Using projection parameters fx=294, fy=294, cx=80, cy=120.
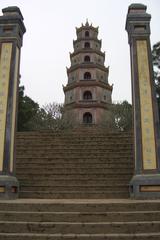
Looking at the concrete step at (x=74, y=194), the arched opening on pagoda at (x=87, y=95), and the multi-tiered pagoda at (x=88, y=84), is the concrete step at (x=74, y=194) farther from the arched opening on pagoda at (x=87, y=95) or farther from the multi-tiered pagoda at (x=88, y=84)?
the arched opening on pagoda at (x=87, y=95)

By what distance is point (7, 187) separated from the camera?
7.00 m

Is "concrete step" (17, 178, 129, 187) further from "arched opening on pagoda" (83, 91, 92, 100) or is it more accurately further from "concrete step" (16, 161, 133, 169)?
"arched opening on pagoda" (83, 91, 92, 100)

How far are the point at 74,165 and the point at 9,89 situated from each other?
3092 mm

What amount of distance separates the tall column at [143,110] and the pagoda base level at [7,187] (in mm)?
2892

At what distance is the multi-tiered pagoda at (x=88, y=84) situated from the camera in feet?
88.4

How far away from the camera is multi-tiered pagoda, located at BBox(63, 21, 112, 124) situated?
26.9m

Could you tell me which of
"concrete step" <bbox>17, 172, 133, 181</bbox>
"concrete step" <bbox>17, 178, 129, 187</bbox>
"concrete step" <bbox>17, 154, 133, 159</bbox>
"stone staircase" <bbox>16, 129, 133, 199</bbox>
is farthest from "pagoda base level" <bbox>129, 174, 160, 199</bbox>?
"concrete step" <bbox>17, 154, 133, 159</bbox>

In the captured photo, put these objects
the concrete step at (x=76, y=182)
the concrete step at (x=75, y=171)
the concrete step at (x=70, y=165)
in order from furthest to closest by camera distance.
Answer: the concrete step at (x=70, y=165)
the concrete step at (x=75, y=171)
the concrete step at (x=76, y=182)

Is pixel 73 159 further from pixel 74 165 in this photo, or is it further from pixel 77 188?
pixel 77 188

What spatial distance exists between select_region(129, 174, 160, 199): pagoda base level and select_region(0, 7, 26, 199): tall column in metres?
2.96

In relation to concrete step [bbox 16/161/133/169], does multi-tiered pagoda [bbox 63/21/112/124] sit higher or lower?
higher
